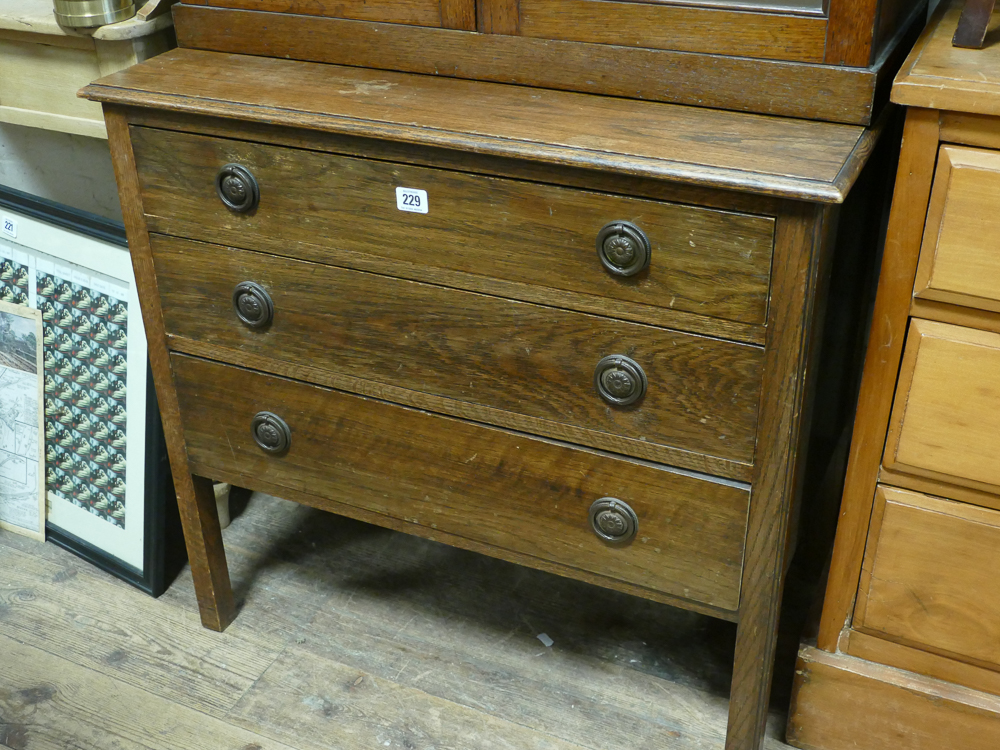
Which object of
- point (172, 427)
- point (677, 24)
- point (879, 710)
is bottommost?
point (879, 710)

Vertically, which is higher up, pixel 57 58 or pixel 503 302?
pixel 57 58

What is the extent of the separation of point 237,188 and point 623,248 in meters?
0.56

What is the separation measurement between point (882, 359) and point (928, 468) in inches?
6.3

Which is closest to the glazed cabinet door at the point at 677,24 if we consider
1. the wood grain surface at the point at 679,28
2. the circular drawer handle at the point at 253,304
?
the wood grain surface at the point at 679,28

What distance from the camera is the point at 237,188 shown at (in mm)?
1414

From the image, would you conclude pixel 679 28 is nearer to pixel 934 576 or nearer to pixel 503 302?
pixel 503 302

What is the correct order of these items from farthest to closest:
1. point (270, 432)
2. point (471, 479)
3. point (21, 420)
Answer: point (21, 420) < point (270, 432) < point (471, 479)

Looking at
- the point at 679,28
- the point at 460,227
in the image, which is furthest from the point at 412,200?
the point at 679,28

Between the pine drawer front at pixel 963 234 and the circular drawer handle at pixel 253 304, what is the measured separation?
34.9 inches

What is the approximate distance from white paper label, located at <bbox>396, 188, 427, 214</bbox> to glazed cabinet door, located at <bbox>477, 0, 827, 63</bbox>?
258 mm

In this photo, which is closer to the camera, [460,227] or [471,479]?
[460,227]

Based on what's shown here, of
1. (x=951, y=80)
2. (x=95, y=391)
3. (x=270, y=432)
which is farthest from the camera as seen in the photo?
(x=95, y=391)

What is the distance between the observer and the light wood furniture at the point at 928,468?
1.15 metres

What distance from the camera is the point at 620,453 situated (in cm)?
136
